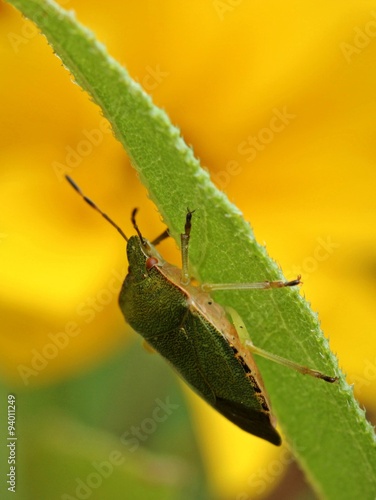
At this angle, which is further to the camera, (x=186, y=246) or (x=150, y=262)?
(x=150, y=262)

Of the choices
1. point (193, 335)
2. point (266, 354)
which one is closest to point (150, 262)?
point (193, 335)

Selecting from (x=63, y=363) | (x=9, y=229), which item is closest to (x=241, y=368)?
(x=63, y=363)

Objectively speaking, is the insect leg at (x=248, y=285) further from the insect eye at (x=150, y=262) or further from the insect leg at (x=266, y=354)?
the insect eye at (x=150, y=262)

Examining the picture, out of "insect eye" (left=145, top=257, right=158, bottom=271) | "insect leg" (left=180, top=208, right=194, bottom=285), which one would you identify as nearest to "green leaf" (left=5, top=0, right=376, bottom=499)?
"insect leg" (left=180, top=208, right=194, bottom=285)

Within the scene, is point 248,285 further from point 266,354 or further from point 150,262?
point 150,262

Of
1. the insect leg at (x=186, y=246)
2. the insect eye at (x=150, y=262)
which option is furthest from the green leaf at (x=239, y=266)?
the insect eye at (x=150, y=262)

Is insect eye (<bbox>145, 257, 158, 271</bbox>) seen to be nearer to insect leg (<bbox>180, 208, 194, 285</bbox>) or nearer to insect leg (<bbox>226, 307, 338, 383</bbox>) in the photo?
insect leg (<bbox>180, 208, 194, 285</bbox>)
